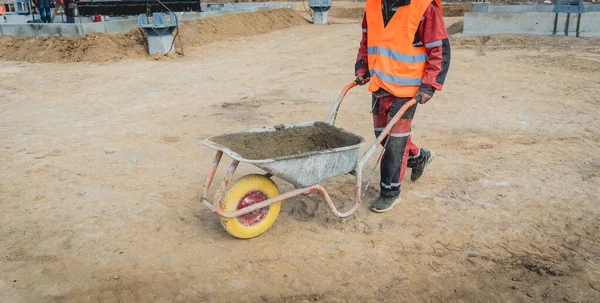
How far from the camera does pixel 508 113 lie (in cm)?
650

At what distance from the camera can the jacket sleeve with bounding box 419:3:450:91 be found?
3.31 metres

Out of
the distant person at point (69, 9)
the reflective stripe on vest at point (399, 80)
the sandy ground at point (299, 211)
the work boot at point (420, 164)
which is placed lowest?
the sandy ground at point (299, 211)

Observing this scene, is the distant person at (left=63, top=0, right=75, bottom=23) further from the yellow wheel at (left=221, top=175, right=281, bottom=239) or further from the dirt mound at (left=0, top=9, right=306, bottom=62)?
the yellow wheel at (left=221, top=175, right=281, bottom=239)

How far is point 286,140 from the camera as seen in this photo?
12.3 feet

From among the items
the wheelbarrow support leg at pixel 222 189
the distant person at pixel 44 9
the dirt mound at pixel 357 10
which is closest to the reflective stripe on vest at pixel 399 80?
the wheelbarrow support leg at pixel 222 189

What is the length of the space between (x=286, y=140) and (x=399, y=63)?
1.07 metres

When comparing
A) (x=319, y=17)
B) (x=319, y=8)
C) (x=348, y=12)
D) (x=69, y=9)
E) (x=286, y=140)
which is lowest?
(x=286, y=140)

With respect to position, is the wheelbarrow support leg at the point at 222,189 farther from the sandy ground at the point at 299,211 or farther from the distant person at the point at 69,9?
the distant person at the point at 69,9

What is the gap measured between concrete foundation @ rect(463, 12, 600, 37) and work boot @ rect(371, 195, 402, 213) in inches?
432

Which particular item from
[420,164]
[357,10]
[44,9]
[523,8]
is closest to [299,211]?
[420,164]

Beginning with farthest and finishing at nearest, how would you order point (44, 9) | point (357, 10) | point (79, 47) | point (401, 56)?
point (357, 10)
point (44, 9)
point (79, 47)
point (401, 56)

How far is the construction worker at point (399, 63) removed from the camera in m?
3.33

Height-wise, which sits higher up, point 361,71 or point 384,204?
point 361,71

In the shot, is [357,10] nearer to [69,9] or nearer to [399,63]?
[69,9]
